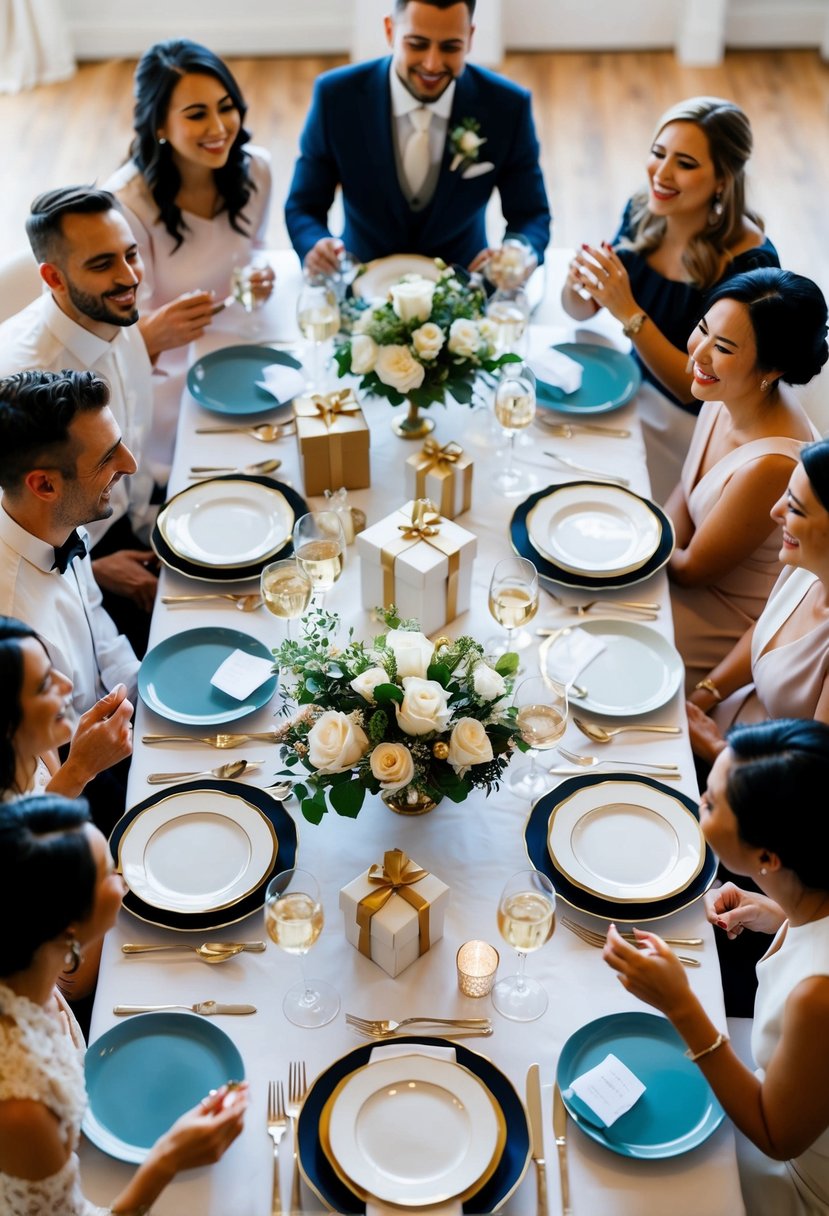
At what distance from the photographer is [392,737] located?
5.92 ft

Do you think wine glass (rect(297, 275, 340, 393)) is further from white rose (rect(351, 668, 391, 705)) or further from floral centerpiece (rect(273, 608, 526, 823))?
white rose (rect(351, 668, 391, 705))

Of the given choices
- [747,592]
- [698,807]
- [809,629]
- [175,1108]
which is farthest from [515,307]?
[175,1108]

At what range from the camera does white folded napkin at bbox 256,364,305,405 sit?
291cm

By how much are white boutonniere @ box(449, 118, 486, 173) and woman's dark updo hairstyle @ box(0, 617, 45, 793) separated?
2.39 metres

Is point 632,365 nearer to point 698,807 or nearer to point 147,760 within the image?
point 698,807

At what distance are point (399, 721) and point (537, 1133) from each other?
606 millimetres

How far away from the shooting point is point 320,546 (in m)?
2.28

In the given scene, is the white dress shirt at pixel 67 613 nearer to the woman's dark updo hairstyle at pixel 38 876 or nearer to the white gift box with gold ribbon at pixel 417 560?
the white gift box with gold ribbon at pixel 417 560

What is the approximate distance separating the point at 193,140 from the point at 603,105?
3.77 m

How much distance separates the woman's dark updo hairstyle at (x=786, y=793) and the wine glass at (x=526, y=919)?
30 centimetres

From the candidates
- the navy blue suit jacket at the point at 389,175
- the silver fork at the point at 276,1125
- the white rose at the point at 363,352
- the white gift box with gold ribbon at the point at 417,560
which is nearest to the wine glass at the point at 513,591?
the white gift box with gold ribbon at the point at 417,560

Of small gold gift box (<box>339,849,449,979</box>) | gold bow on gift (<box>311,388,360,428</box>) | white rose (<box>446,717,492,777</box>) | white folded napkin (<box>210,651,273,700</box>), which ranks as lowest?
small gold gift box (<box>339,849,449,979</box>)

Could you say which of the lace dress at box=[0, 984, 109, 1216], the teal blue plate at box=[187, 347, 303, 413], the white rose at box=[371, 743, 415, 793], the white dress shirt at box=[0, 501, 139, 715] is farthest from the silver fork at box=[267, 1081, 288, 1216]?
the teal blue plate at box=[187, 347, 303, 413]

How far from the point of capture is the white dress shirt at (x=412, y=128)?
3.51 m
